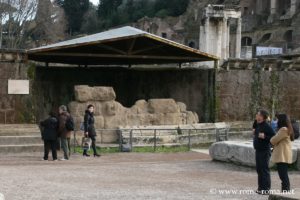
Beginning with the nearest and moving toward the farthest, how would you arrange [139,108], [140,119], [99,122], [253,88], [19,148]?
[19,148]
[99,122]
[140,119]
[139,108]
[253,88]

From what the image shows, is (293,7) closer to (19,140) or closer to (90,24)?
(90,24)

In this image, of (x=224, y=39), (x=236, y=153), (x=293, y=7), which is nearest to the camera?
(x=236, y=153)

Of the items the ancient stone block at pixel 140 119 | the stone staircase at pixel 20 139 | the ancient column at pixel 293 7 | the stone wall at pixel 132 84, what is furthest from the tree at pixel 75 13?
the stone staircase at pixel 20 139

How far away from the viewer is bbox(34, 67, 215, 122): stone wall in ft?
89.7

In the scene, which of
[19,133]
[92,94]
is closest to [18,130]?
[19,133]

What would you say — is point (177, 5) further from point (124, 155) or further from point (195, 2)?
point (124, 155)

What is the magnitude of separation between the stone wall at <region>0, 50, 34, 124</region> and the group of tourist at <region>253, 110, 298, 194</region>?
46.6 feet

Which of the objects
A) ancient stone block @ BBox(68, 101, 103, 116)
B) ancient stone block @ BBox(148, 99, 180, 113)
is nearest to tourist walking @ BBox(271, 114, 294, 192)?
ancient stone block @ BBox(68, 101, 103, 116)

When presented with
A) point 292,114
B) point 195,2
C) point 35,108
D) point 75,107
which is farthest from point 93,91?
point 195,2

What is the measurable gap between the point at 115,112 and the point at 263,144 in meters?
12.7

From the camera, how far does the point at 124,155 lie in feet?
61.9

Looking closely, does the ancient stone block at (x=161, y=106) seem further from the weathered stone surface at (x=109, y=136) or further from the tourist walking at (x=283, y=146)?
the tourist walking at (x=283, y=146)

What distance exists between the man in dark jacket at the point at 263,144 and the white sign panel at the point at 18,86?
14.3 m

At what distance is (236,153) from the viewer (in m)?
15.4
